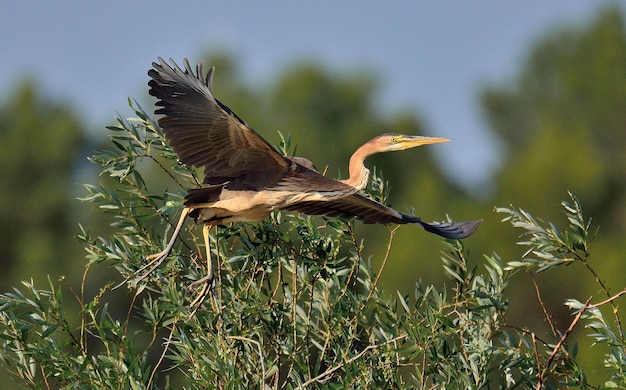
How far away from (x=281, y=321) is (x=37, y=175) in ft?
72.8

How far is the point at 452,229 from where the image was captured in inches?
216

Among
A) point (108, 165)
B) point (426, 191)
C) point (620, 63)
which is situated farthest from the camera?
point (620, 63)

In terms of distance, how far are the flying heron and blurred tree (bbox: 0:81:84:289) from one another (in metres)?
18.4

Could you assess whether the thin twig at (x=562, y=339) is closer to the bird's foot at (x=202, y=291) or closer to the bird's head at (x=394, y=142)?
the bird's foot at (x=202, y=291)

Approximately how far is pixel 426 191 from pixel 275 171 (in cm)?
1744

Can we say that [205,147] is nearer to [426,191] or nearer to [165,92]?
[165,92]

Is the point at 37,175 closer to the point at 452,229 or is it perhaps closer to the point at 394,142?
the point at 394,142

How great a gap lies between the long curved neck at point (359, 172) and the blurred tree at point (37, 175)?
18256mm

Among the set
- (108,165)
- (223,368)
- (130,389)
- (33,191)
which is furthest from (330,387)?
(33,191)

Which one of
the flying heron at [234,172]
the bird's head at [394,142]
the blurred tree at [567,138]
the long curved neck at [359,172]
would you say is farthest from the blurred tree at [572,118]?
the flying heron at [234,172]

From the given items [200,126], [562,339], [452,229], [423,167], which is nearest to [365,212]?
[452,229]

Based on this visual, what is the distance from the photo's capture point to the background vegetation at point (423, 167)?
20.1m

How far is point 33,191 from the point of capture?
2572 centimetres

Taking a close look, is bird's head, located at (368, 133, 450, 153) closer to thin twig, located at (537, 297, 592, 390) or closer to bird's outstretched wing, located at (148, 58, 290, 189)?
bird's outstretched wing, located at (148, 58, 290, 189)
